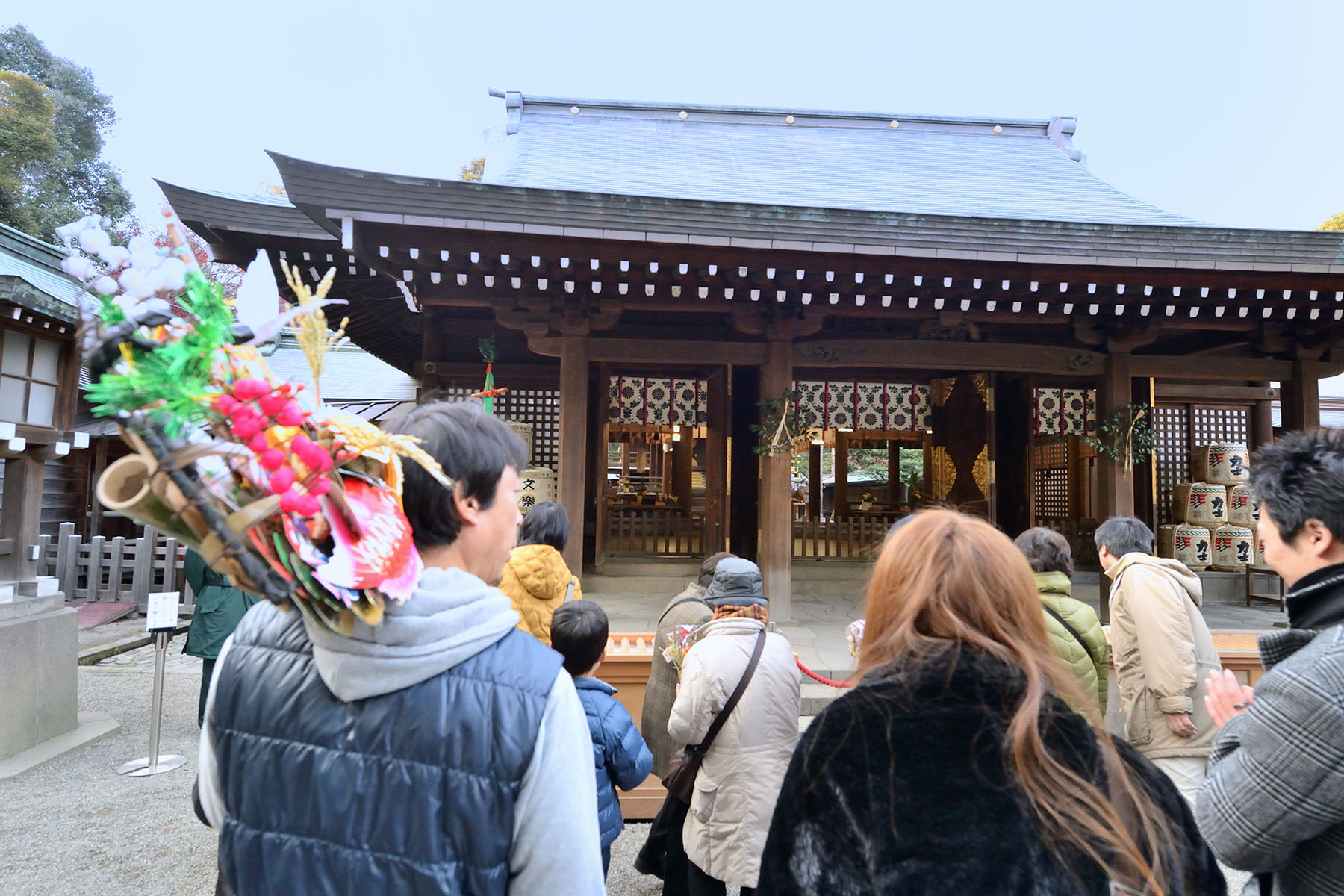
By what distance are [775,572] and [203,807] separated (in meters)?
5.60

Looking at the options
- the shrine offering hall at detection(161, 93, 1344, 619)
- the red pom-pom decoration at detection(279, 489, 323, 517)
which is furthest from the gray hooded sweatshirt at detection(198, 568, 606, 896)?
the shrine offering hall at detection(161, 93, 1344, 619)

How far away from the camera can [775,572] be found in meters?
6.41

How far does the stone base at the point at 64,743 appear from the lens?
4090 millimetres

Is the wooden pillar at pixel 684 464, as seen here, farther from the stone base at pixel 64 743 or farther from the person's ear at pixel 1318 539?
the person's ear at pixel 1318 539

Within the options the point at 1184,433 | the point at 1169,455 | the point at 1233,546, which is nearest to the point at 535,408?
the point at 1233,546

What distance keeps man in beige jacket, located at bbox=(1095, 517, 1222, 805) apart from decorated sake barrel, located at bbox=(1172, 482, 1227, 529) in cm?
631

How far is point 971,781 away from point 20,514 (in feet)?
21.7

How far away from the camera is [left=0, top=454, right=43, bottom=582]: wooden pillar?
4.81 metres

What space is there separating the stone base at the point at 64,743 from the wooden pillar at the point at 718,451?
215 inches

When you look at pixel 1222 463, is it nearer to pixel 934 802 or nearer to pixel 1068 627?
pixel 1068 627

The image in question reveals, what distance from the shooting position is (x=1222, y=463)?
8055 mm

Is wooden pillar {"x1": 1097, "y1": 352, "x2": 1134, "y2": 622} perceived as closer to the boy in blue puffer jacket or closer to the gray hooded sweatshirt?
the boy in blue puffer jacket

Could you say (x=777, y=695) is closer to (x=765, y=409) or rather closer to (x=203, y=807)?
(x=203, y=807)

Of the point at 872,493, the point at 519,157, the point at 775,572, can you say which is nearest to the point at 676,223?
the point at 775,572
